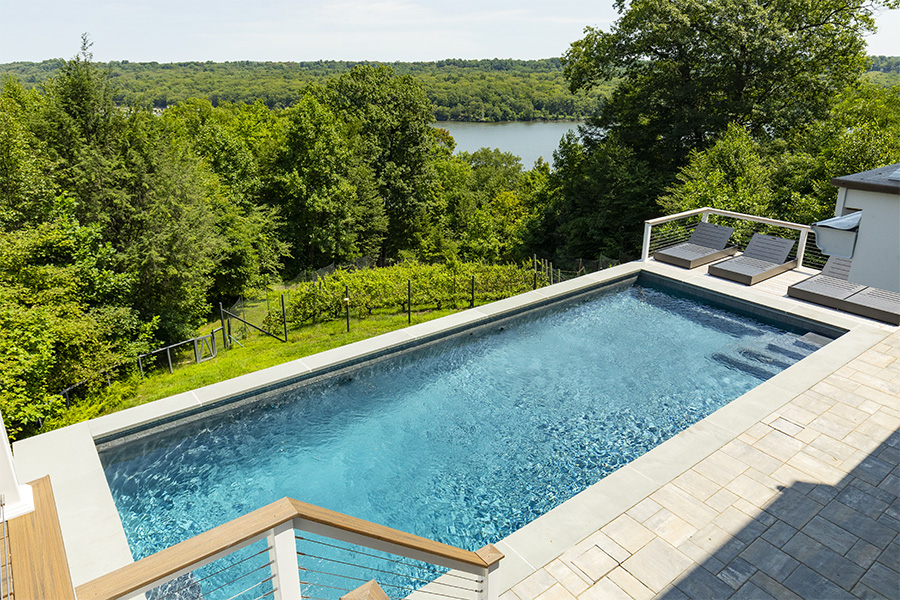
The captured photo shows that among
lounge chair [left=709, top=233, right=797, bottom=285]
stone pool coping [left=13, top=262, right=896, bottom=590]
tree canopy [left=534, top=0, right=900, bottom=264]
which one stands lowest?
stone pool coping [left=13, top=262, right=896, bottom=590]

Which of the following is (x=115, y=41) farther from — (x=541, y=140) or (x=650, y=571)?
(x=541, y=140)

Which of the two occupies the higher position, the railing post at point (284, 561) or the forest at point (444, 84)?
the forest at point (444, 84)

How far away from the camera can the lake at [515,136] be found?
65.6 m

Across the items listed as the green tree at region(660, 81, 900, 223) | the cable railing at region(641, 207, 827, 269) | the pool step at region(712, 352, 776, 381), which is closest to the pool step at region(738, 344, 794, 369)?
the pool step at region(712, 352, 776, 381)

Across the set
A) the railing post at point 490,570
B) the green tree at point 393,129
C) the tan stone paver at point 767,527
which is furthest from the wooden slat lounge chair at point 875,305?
the green tree at point 393,129

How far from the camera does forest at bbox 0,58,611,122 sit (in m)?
52.0

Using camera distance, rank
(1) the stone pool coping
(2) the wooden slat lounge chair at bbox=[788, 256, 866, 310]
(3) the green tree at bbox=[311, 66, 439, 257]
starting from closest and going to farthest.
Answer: (1) the stone pool coping < (2) the wooden slat lounge chair at bbox=[788, 256, 866, 310] < (3) the green tree at bbox=[311, 66, 439, 257]

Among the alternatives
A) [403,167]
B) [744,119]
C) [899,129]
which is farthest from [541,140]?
[899,129]

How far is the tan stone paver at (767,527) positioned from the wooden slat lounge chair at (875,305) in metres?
3.08

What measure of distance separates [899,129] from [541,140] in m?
57.9

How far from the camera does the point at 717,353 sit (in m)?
8.37

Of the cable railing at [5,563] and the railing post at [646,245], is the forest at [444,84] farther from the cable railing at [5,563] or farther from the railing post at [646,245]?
the cable railing at [5,563]

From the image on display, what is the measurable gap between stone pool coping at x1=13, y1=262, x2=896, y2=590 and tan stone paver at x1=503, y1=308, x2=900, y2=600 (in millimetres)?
140

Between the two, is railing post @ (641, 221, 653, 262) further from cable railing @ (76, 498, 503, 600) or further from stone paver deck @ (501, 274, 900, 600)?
cable railing @ (76, 498, 503, 600)
